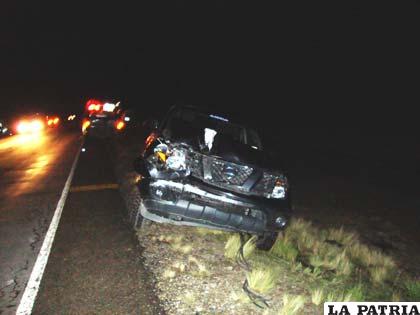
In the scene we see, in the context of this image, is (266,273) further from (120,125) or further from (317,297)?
(120,125)

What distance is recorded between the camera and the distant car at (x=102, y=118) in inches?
650

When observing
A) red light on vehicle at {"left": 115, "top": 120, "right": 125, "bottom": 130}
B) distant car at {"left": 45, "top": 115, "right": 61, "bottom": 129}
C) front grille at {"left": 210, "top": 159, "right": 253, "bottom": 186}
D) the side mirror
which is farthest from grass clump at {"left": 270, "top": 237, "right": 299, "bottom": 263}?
distant car at {"left": 45, "top": 115, "right": 61, "bottom": 129}

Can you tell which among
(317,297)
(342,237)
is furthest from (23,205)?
(342,237)

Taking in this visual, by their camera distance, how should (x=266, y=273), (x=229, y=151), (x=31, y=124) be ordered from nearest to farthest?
(x=266, y=273), (x=229, y=151), (x=31, y=124)

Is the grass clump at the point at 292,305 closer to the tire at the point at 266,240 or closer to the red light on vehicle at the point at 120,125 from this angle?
the tire at the point at 266,240

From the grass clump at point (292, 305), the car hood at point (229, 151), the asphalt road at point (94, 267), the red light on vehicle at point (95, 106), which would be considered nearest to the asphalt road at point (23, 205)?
the asphalt road at point (94, 267)

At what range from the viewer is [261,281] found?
5023 mm

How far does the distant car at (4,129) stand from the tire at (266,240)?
690 inches

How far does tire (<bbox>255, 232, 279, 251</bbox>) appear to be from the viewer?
6258 mm

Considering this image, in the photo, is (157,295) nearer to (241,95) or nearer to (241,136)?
(241,136)

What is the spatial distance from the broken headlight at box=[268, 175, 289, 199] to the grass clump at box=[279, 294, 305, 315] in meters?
1.51

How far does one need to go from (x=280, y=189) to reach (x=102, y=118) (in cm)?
1196

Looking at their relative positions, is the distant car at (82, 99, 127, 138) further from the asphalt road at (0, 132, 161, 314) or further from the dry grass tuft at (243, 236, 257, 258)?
the dry grass tuft at (243, 236, 257, 258)

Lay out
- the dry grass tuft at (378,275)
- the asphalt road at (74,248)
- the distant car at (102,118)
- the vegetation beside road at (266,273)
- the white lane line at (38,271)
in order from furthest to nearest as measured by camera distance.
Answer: the distant car at (102,118) < the dry grass tuft at (378,275) < the vegetation beside road at (266,273) < the asphalt road at (74,248) < the white lane line at (38,271)
